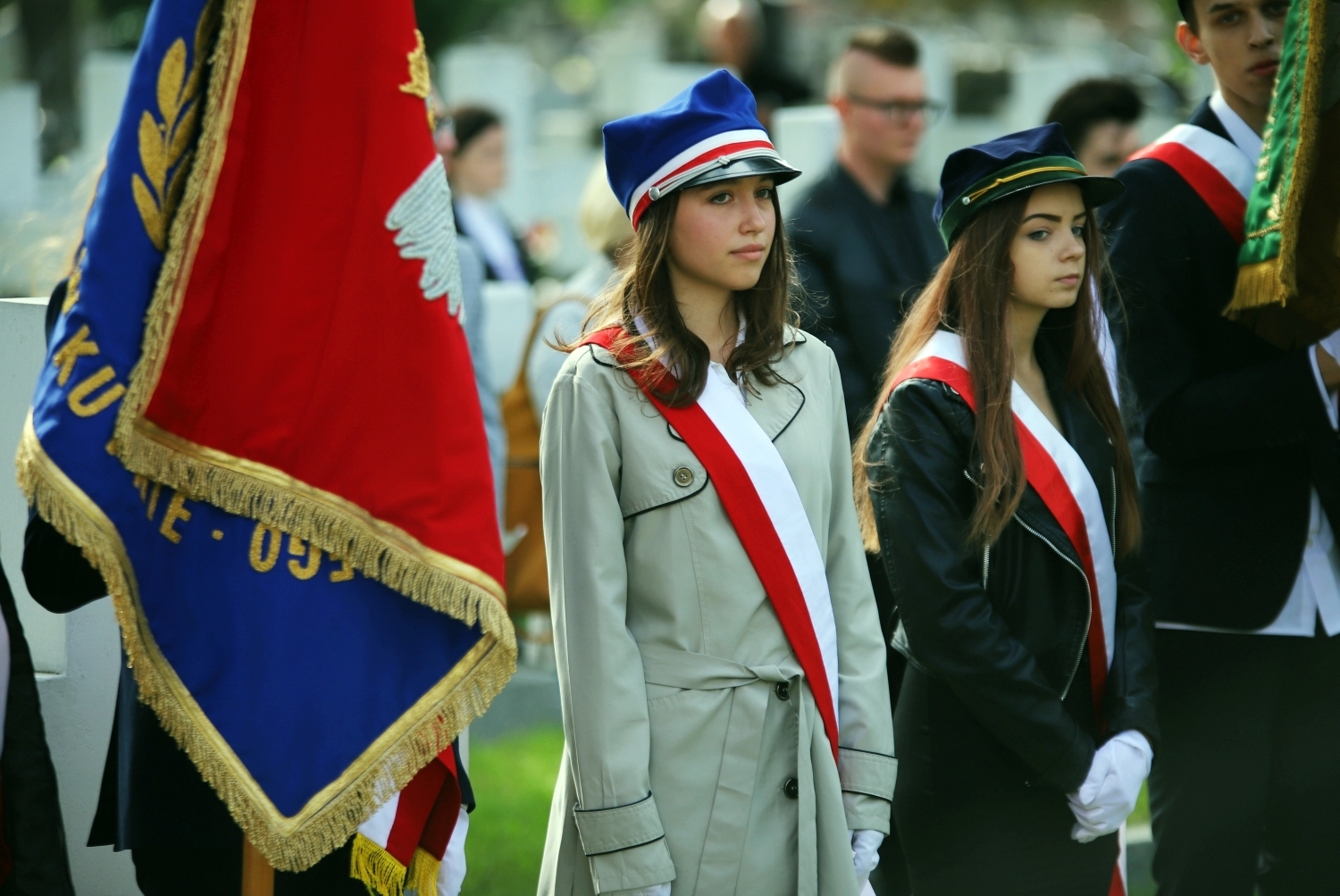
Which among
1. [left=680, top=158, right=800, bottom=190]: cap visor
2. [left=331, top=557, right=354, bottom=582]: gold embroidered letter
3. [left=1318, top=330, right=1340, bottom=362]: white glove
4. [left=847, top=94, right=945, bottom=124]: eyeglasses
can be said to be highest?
[left=847, top=94, right=945, bottom=124]: eyeglasses

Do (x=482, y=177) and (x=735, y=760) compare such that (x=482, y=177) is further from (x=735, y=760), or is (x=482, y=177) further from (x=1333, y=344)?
(x=735, y=760)

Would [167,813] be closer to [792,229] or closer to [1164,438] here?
[1164,438]

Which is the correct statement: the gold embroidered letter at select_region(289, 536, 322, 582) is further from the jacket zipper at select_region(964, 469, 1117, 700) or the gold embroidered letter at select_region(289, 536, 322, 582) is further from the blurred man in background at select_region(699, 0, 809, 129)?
the blurred man in background at select_region(699, 0, 809, 129)

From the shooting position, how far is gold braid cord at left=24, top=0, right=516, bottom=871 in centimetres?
271

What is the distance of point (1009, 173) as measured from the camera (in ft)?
11.5

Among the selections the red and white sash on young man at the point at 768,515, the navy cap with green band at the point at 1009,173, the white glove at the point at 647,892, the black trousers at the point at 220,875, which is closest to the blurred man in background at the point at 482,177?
the navy cap with green band at the point at 1009,173

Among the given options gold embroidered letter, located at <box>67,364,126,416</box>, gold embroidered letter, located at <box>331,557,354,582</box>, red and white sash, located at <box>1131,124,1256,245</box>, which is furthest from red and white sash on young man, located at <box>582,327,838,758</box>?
red and white sash, located at <box>1131,124,1256,245</box>

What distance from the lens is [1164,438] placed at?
3.86m

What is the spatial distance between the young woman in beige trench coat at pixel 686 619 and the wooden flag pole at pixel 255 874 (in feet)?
1.72

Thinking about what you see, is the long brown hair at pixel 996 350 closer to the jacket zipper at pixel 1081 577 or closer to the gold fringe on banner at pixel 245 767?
the jacket zipper at pixel 1081 577

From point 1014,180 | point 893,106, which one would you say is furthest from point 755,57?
point 1014,180

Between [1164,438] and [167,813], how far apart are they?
242cm

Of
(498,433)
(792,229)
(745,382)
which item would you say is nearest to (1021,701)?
(745,382)

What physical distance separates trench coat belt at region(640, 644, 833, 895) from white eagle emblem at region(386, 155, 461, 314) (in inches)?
30.8
